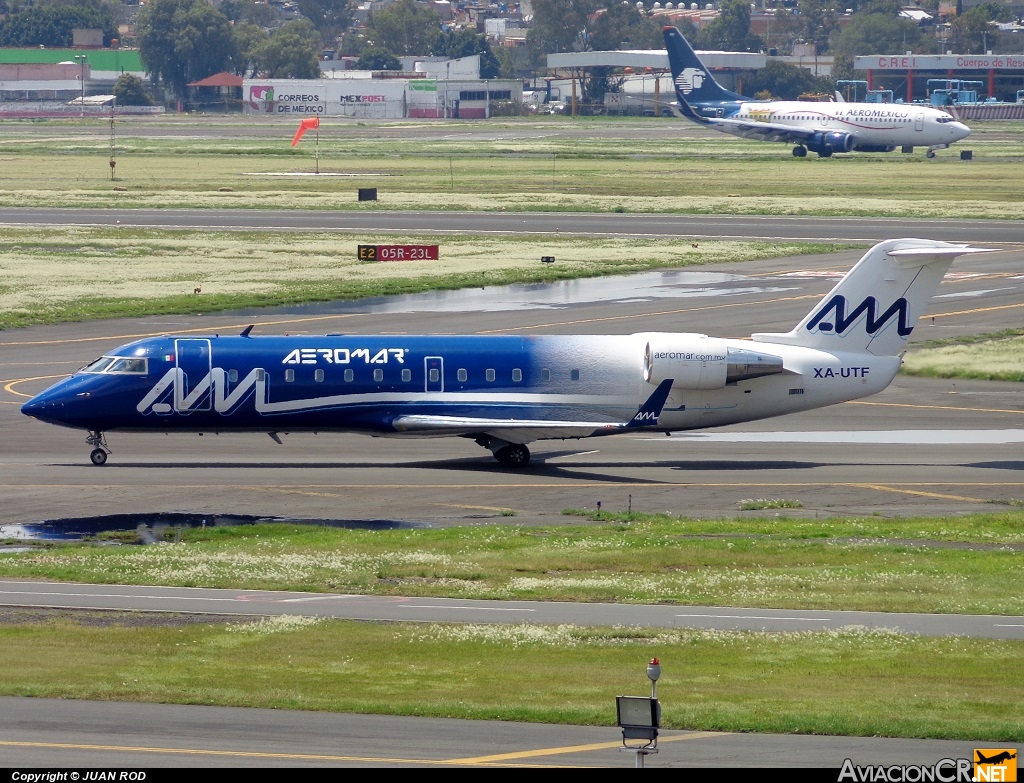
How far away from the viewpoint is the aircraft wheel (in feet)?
141

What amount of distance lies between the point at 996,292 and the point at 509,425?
43.8 m

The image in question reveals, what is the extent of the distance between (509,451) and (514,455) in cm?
18

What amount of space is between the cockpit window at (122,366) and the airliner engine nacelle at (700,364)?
1400 centimetres

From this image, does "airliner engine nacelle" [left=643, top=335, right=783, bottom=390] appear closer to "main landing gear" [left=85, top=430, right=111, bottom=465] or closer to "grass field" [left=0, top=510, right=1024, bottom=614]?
"grass field" [left=0, top=510, right=1024, bottom=614]

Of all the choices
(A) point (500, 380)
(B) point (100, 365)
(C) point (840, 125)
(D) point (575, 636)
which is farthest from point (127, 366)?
(C) point (840, 125)

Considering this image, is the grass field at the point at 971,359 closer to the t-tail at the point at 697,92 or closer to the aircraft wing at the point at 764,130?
the aircraft wing at the point at 764,130

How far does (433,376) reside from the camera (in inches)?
1665

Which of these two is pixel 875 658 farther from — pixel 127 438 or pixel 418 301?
pixel 418 301

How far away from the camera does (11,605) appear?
28312 millimetres

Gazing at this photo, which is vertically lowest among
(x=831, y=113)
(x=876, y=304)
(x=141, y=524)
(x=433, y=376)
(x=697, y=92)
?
(x=141, y=524)

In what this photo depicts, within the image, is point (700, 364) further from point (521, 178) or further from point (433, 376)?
point (521, 178)

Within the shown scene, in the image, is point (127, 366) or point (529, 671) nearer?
point (529, 671)

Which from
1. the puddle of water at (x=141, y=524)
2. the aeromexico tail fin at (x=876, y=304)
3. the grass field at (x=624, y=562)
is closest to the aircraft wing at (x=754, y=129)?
the aeromexico tail fin at (x=876, y=304)

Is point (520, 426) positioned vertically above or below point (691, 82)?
below
